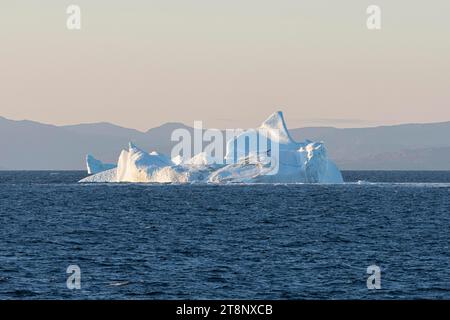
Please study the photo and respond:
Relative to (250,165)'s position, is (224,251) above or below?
below

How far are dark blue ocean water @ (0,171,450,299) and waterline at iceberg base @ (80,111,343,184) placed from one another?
131ft

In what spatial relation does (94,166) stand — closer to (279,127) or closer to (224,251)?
(279,127)

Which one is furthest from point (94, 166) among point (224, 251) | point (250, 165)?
point (224, 251)

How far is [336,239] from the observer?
49.4 meters

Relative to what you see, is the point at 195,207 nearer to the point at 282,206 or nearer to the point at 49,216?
the point at 282,206

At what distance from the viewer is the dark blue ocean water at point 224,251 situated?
95.5 feet

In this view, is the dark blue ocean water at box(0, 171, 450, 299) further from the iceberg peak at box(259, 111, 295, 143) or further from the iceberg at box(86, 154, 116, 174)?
the iceberg at box(86, 154, 116, 174)

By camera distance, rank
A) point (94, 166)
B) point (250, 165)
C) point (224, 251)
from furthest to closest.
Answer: point (94, 166) < point (250, 165) < point (224, 251)

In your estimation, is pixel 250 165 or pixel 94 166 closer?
pixel 250 165

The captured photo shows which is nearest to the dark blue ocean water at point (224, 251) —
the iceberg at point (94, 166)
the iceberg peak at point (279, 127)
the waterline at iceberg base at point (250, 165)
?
the waterline at iceberg base at point (250, 165)

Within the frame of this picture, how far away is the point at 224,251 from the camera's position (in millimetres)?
42125

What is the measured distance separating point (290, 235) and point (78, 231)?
14.0m

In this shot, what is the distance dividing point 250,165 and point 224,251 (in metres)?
84.3
